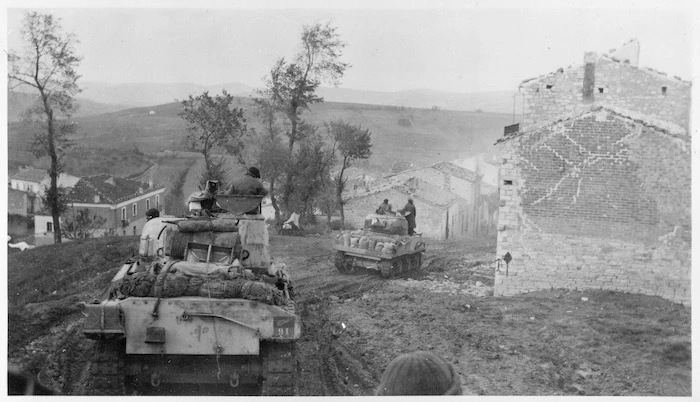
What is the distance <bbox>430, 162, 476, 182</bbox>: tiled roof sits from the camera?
2600cm

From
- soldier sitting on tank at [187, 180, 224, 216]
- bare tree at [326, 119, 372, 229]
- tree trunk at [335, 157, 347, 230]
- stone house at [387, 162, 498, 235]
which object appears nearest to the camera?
soldier sitting on tank at [187, 180, 224, 216]

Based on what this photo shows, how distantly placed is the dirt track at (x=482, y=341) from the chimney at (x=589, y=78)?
3669 mm

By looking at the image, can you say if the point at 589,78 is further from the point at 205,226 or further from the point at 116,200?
the point at 116,200

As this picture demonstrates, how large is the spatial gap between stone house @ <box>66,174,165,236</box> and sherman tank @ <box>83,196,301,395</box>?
27.8 feet

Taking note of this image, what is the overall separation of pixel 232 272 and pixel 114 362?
1520 mm

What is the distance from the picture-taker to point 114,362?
745 centimetres

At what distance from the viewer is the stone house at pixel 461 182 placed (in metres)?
25.8

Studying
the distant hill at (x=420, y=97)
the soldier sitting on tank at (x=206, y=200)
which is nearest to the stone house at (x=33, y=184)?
the soldier sitting on tank at (x=206, y=200)

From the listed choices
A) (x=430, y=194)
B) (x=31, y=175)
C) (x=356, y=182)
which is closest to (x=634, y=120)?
(x=31, y=175)

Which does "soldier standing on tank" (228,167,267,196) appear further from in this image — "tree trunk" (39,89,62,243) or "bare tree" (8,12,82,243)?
"tree trunk" (39,89,62,243)

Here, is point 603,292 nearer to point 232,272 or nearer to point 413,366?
point 232,272

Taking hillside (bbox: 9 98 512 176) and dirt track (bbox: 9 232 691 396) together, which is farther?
hillside (bbox: 9 98 512 176)

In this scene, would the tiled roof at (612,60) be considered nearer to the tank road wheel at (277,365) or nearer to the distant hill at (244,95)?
the distant hill at (244,95)

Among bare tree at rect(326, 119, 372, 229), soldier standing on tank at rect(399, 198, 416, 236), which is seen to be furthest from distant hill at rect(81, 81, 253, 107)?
bare tree at rect(326, 119, 372, 229)
